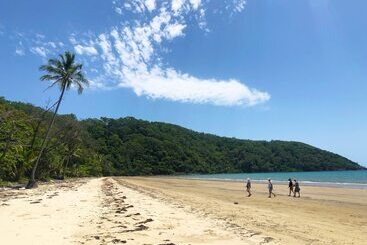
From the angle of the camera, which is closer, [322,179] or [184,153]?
[322,179]

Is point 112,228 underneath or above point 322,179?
underneath

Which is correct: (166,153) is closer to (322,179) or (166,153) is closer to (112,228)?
(322,179)

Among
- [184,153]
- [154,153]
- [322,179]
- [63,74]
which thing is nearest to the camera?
[63,74]

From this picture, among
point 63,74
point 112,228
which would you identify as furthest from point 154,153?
point 112,228

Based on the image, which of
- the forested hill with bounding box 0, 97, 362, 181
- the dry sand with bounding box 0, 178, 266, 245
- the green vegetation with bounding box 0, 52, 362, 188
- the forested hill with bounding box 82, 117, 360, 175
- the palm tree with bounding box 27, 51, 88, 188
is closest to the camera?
Result: the dry sand with bounding box 0, 178, 266, 245

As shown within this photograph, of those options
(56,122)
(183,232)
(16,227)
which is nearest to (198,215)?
(183,232)

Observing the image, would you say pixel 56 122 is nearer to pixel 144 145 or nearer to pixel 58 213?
pixel 58 213

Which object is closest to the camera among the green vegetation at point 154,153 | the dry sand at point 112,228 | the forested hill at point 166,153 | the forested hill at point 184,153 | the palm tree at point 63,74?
the dry sand at point 112,228

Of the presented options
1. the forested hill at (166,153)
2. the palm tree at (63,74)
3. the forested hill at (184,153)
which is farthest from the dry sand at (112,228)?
the forested hill at (184,153)

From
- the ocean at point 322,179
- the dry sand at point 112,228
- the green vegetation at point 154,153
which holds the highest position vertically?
the green vegetation at point 154,153

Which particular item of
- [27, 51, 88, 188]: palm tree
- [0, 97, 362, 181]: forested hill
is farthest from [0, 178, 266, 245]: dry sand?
[0, 97, 362, 181]: forested hill

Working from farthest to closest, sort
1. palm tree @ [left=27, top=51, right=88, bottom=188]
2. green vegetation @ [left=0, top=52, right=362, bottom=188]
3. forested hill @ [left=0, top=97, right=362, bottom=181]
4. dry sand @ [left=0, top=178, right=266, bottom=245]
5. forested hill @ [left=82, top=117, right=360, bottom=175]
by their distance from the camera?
forested hill @ [left=82, top=117, right=360, bottom=175] → forested hill @ [left=0, top=97, right=362, bottom=181] → green vegetation @ [left=0, top=52, right=362, bottom=188] → palm tree @ [left=27, top=51, right=88, bottom=188] → dry sand @ [left=0, top=178, right=266, bottom=245]

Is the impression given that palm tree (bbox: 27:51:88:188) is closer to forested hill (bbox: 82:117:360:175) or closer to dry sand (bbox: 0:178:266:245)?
dry sand (bbox: 0:178:266:245)

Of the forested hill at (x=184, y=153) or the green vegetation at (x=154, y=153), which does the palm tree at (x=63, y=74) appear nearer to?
the green vegetation at (x=154, y=153)
